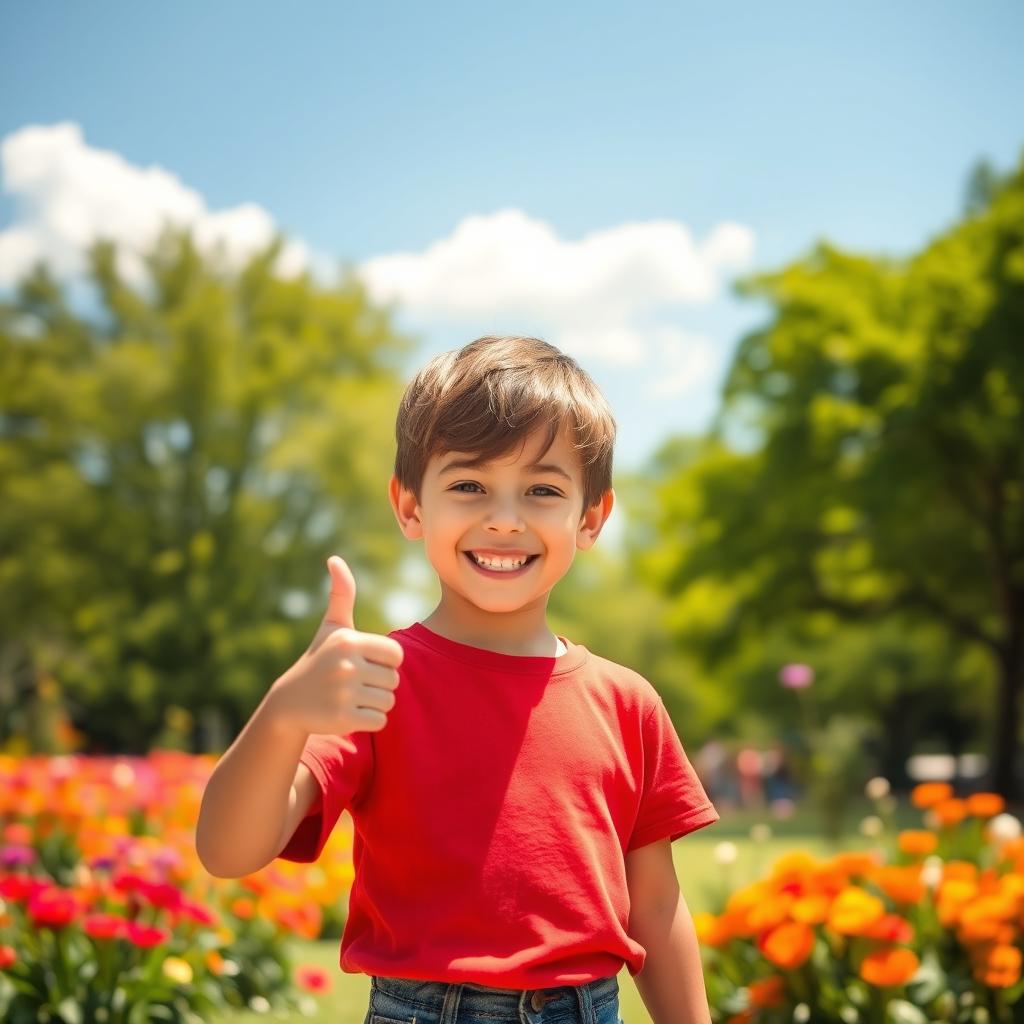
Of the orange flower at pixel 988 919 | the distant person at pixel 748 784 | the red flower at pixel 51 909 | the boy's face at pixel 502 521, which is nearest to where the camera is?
the boy's face at pixel 502 521

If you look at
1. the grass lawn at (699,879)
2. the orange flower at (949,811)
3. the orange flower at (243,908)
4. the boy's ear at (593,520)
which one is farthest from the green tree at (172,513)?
the boy's ear at (593,520)

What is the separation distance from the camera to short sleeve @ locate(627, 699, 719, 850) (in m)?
1.86

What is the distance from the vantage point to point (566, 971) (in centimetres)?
165

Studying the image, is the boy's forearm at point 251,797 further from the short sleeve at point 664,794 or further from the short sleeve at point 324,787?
the short sleeve at point 664,794

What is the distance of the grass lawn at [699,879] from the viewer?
4773 millimetres

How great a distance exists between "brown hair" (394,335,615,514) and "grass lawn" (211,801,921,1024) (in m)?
2.47

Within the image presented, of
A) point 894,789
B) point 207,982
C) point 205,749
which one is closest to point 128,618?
point 205,749

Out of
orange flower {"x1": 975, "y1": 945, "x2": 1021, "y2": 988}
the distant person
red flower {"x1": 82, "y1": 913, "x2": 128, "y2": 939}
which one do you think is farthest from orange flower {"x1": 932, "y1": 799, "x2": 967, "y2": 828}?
the distant person

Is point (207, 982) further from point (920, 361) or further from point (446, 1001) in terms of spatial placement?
point (920, 361)

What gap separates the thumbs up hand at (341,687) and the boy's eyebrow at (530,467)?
1.28ft

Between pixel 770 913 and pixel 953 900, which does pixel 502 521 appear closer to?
pixel 770 913

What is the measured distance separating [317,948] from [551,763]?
5447 mm

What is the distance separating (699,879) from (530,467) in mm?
7002

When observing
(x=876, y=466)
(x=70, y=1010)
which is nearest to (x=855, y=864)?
(x=70, y=1010)
